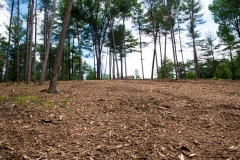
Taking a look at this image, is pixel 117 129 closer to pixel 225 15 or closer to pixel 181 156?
pixel 181 156

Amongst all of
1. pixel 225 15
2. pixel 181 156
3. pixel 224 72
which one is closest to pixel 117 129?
pixel 181 156

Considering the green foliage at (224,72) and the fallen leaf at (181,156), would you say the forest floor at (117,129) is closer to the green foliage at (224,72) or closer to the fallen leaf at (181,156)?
the fallen leaf at (181,156)

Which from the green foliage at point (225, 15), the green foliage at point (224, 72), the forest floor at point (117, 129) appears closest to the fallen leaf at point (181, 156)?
the forest floor at point (117, 129)

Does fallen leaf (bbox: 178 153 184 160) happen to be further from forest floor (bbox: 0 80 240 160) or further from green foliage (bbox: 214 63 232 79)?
green foliage (bbox: 214 63 232 79)

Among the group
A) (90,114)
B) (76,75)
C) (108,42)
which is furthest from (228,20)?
(76,75)

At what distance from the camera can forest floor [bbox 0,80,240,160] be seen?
2.52 meters

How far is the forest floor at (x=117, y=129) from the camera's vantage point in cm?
252

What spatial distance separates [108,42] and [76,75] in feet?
62.5

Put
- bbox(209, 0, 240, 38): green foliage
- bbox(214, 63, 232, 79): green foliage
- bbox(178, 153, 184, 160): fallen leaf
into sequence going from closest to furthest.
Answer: bbox(178, 153, 184, 160): fallen leaf
bbox(209, 0, 240, 38): green foliage
bbox(214, 63, 232, 79): green foliage

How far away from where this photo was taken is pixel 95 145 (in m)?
2.76

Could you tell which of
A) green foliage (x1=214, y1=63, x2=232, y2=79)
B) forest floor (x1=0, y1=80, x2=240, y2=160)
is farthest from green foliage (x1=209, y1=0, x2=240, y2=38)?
forest floor (x1=0, y1=80, x2=240, y2=160)

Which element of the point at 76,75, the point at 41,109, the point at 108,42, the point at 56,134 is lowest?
the point at 56,134

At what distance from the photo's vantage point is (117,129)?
3.35 metres

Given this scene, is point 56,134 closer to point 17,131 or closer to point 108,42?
point 17,131
